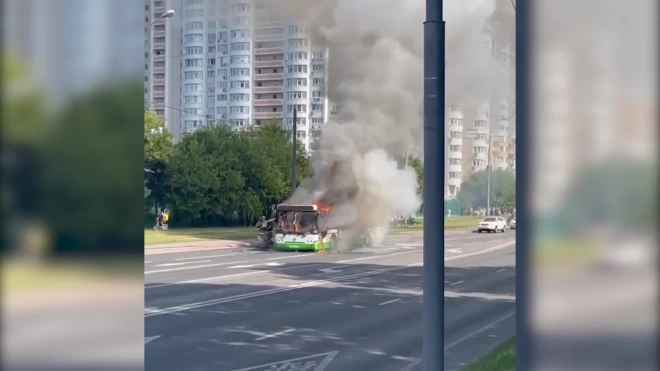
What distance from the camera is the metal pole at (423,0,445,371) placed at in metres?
2.94

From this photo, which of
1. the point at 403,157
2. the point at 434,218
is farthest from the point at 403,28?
the point at 434,218

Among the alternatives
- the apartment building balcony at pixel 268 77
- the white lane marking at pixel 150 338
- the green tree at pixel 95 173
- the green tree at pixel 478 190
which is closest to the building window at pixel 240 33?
the apartment building balcony at pixel 268 77

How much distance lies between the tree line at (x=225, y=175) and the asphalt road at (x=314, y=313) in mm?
5850

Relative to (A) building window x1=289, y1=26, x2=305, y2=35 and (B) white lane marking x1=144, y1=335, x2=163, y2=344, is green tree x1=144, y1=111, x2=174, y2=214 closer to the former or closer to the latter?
(A) building window x1=289, y1=26, x2=305, y2=35

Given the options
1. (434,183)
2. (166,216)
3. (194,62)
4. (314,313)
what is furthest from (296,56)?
(434,183)

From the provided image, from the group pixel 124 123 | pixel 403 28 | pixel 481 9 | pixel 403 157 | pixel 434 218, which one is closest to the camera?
pixel 124 123

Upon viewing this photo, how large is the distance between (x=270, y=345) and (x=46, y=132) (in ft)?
15.3

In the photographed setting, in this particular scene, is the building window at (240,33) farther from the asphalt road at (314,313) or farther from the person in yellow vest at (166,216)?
the asphalt road at (314,313)

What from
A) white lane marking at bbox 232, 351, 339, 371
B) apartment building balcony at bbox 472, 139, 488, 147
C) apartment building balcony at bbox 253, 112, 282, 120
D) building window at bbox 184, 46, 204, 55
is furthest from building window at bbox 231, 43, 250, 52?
white lane marking at bbox 232, 351, 339, 371

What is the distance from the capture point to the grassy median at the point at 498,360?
14.4ft

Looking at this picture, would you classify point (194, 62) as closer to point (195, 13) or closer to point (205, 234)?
point (195, 13)

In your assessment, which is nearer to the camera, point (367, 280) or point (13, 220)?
point (13, 220)

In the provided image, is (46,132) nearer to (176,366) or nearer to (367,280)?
(176,366)

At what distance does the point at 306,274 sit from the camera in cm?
1318
